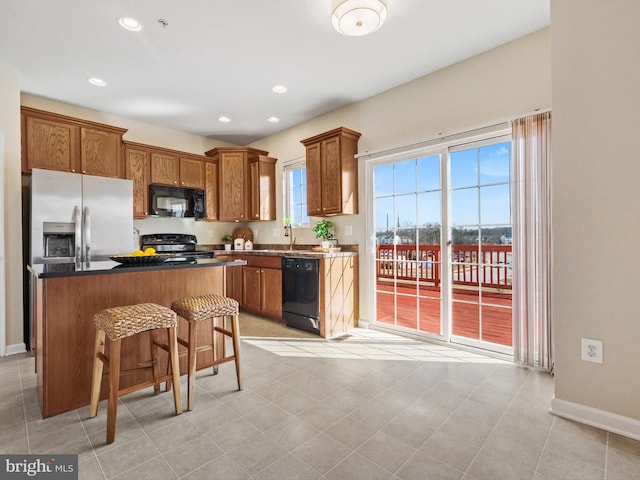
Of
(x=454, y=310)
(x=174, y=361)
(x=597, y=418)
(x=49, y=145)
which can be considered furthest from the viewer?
(x=49, y=145)

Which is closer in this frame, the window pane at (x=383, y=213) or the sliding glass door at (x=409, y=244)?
the sliding glass door at (x=409, y=244)

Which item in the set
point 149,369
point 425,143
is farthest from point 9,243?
point 425,143

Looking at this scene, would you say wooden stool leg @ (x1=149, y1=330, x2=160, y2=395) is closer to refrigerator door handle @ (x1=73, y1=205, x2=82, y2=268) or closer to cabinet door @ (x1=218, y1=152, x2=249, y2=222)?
refrigerator door handle @ (x1=73, y1=205, x2=82, y2=268)

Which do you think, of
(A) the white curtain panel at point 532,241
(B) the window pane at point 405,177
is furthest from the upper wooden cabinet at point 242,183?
(A) the white curtain panel at point 532,241

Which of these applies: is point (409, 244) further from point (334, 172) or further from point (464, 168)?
point (334, 172)

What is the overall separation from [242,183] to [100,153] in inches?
72.8

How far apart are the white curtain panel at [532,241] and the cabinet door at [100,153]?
431 centimetres

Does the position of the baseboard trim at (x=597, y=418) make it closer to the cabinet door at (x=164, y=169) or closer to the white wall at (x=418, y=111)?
the white wall at (x=418, y=111)

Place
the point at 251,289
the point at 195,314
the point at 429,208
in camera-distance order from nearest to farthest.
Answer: the point at 195,314
the point at 429,208
the point at 251,289

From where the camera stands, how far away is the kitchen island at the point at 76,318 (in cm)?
191

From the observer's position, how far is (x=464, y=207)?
123 inches

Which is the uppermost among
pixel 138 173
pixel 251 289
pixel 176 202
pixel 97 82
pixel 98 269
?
pixel 97 82

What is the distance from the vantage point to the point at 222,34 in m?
2.71

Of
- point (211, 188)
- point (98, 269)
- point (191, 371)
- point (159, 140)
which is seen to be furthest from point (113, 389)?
point (159, 140)
